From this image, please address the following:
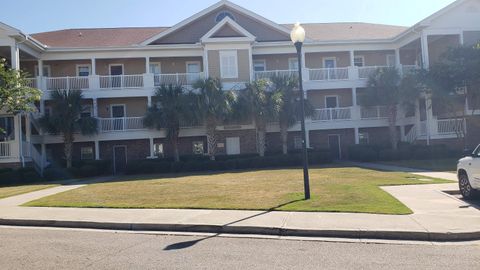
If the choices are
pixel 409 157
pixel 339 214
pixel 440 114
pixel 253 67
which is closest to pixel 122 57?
pixel 253 67

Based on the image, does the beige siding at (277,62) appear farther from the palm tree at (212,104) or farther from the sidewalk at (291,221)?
the sidewalk at (291,221)

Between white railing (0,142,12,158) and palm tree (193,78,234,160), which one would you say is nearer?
white railing (0,142,12,158)

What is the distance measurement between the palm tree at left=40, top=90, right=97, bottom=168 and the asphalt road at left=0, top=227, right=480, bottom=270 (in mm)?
19232

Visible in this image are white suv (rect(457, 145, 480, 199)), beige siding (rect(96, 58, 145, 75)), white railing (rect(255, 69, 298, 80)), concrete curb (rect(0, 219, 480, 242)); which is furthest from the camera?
beige siding (rect(96, 58, 145, 75))

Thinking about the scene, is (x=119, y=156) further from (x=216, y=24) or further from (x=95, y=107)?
(x=216, y=24)

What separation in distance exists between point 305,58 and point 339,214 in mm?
24544

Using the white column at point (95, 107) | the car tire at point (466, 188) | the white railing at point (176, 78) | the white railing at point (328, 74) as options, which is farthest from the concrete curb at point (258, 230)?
the white railing at point (328, 74)

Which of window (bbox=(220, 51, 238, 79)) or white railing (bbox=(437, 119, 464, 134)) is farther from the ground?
window (bbox=(220, 51, 238, 79))

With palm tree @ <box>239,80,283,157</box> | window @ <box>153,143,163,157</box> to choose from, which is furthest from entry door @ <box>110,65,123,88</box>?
palm tree @ <box>239,80,283,157</box>

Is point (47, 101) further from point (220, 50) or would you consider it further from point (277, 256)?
point (277, 256)

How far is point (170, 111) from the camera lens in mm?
27125

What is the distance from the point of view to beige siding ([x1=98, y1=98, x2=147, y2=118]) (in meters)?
31.7

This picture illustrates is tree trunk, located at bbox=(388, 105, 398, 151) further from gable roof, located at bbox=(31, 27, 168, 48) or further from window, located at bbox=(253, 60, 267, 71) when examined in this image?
gable roof, located at bbox=(31, 27, 168, 48)

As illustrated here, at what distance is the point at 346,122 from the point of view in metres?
31.1
